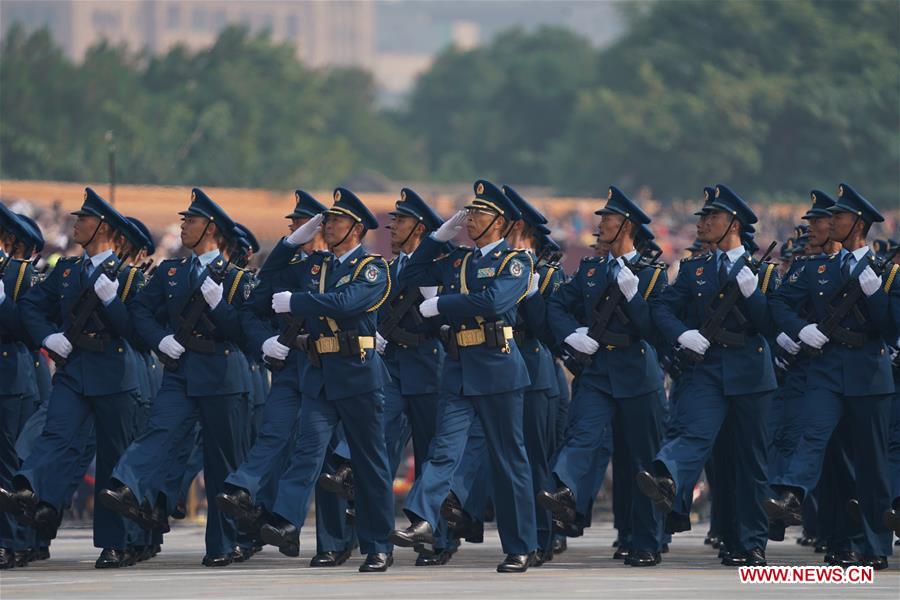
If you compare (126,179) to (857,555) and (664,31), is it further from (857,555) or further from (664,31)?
(857,555)

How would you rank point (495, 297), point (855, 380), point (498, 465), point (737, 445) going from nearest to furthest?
point (495, 297) → point (498, 465) → point (855, 380) → point (737, 445)

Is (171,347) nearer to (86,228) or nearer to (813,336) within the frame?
(86,228)

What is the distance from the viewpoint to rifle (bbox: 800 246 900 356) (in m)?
13.6

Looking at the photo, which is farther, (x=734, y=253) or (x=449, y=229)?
(x=734, y=253)

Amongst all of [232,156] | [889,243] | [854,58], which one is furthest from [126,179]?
[889,243]

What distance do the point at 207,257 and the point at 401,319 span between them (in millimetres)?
1234

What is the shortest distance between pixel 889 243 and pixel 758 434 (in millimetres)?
3188

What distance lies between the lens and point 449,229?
13711mm

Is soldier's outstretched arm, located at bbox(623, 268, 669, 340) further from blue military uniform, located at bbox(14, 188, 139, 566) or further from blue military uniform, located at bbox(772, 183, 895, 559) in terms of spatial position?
blue military uniform, located at bbox(14, 188, 139, 566)

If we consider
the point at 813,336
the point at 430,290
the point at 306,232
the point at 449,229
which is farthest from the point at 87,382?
the point at 813,336

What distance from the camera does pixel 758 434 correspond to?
1381 cm

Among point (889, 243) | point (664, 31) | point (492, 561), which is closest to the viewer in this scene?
point (492, 561)

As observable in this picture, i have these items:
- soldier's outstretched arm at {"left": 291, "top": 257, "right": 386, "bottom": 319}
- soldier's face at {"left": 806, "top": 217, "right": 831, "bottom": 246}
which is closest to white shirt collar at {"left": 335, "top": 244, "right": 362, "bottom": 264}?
soldier's outstretched arm at {"left": 291, "top": 257, "right": 386, "bottom": 319}

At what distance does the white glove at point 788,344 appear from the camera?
1394cm
